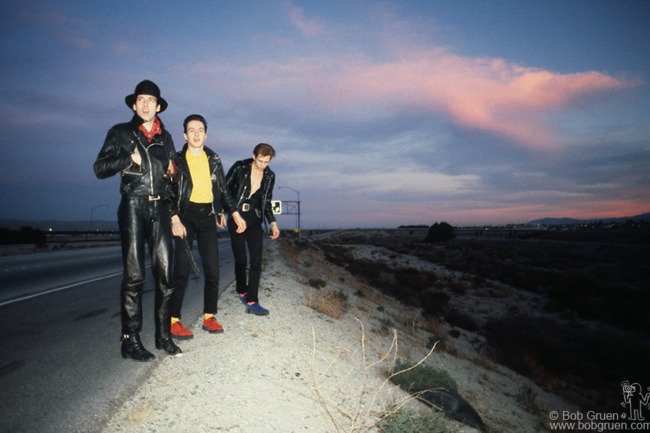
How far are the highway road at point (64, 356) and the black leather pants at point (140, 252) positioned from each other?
21.6 inches

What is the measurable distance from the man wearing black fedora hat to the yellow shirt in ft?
1.27

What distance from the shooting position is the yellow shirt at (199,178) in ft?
12.2

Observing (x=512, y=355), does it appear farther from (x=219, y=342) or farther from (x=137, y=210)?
(x=137, y=210)

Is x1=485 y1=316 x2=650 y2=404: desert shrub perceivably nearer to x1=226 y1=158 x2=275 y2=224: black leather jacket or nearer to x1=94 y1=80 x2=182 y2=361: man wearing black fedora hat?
x1=226 y1=158 x2=275 y2=224: black leather jacket

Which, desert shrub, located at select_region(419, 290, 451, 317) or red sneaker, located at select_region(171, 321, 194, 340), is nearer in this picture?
red sneaker, located at select_region(171, 321, 194, 340)

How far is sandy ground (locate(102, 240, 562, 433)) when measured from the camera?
2.51 meters

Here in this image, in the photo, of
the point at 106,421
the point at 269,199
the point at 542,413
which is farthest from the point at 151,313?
the point at 542,413

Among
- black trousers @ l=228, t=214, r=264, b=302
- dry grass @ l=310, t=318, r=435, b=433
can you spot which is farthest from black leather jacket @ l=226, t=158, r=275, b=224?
dry grass @ l=310, t=318, r=435, b=433

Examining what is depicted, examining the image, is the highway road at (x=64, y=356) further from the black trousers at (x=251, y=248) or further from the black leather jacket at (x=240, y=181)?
the black leather jacket at (x=240, y=181)

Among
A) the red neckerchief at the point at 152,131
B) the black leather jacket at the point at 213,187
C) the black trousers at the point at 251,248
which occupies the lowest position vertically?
the black trousers at the point at 251,248

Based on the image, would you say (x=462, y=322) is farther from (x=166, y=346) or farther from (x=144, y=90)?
(x=144, y=90)

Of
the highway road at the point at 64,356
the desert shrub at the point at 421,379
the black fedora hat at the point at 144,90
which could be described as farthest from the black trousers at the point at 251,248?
the desert shrub at the point at 421,379

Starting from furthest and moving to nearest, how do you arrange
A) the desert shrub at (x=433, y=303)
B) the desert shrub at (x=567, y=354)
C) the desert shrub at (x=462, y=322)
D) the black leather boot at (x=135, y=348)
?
the desert shrub at (x=433, y=303) → the desert shrub at (x=462, y=322) → the desert shrub at (x=567, y=354) → the black leather boot at (x=135, y=348)

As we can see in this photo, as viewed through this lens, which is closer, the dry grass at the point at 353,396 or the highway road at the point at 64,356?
the highway road at the point at 64,356
